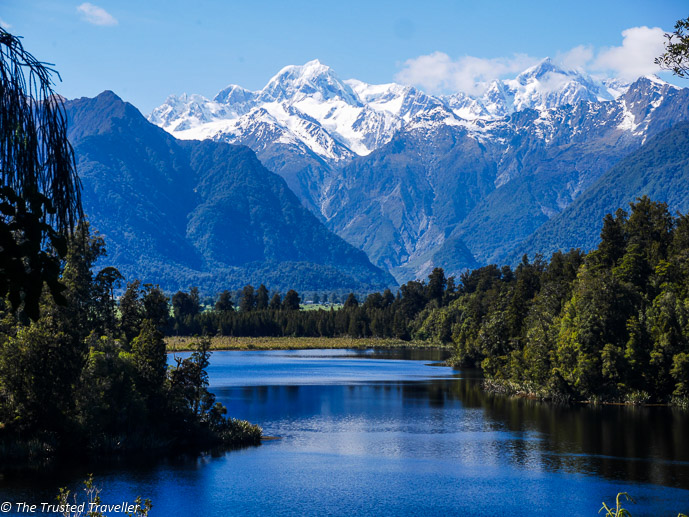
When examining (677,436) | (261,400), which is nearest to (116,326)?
(261,400)

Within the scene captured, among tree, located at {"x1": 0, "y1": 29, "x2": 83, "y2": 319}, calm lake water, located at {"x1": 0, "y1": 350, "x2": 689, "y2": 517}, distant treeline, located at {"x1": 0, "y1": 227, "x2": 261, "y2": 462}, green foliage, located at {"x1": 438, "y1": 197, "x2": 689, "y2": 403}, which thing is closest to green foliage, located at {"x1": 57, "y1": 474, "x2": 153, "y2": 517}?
calm lake water, located at {"x1": 0, "y1": 350, "x2": 689, "y2": 517}

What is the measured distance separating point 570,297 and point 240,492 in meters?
71.8

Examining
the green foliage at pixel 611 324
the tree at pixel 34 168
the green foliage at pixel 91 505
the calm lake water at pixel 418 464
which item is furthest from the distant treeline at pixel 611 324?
the tree at pixel 34 168

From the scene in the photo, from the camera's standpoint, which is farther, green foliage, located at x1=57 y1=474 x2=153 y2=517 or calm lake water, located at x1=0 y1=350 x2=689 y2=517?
calm lake water, located at x1=0 y1=350 x2=689 y2=517

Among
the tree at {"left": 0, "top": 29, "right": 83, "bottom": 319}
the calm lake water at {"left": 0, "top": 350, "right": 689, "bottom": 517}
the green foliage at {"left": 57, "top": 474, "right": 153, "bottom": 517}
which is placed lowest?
the calm lake water at {"left": 0, "top": 350, "right": 689, "bottom": 517}

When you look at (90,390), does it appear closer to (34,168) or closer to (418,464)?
(418,464)

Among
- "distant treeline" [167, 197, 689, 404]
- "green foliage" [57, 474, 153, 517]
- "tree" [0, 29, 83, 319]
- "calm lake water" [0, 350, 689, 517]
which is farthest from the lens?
"distant treeline" [167, 197, 689, 404]

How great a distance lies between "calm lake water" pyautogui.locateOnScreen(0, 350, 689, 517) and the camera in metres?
44.2

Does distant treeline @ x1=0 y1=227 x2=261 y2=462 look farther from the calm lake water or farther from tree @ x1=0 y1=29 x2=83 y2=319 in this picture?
tree @ x1=0 y1=29 x2=83 y2=319

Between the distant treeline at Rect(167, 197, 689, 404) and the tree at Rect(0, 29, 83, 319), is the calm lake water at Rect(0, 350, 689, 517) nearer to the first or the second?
the distant treeline at Rect(167, 197, 689, 404)

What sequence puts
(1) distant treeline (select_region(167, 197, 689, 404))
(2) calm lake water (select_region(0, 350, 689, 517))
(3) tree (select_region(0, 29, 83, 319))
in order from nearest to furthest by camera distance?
(3) tree (select_region(0, 29, 83, 319))
(2) calm lake water (select_region(0, 350, 689, 517))
(1) distant treeline (select_region(167, 197, 689, 404))

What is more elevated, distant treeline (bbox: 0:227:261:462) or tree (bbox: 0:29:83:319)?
tree (bbox: 0:29:83:319)

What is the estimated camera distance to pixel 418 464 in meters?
56.3

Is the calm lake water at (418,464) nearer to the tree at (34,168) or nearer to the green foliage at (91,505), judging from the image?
the green foliage at (91,505)
